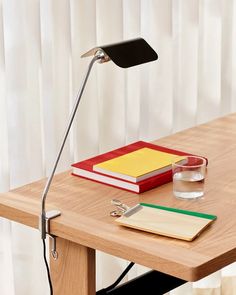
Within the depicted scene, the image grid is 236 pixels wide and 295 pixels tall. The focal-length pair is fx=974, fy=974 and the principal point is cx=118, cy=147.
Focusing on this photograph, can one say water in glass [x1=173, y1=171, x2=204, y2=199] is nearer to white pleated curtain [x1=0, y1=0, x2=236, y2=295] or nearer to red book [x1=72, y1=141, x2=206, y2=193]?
red book [x1=72, y1=141, x2=206, y2=193]

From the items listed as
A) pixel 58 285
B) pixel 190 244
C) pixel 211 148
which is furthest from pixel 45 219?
pixel 211 148

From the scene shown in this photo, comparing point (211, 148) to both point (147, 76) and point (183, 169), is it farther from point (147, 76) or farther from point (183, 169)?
point (147, 76)

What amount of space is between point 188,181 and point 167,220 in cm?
19

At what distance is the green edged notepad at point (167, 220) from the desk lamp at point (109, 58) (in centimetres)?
18

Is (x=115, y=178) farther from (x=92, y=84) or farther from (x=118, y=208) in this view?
(x=92, y=84)

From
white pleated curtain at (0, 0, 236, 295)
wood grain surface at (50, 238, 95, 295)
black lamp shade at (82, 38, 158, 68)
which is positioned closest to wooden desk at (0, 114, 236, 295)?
wood grain surface at (50, 238, 95, 295)

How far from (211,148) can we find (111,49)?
2.38 feet

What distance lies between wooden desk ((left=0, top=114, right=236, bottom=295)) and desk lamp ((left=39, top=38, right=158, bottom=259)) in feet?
0.08

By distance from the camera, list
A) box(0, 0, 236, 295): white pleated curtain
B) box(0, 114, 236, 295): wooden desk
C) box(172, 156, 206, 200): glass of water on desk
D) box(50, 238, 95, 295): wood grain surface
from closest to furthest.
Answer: box(0, 114, 236, 295): wooden desk → box(50, 238, 95, 295): wood grain surface → box(172, 156, 206, 200): glass of water on desk → box(0, 0, 236, 295): white pleated curtain

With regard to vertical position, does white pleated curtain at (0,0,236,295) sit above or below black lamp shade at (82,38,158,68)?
below

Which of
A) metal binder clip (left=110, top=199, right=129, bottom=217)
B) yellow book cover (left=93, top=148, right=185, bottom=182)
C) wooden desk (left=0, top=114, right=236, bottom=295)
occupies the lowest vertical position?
wooden desk (left=0, top=114, right=236, bottom=295)

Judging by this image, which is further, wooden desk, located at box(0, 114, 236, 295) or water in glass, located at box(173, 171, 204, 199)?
water in glass, located at box(173, 171, 204, 199)

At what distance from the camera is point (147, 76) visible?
3.51 m

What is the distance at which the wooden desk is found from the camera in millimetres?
2156
